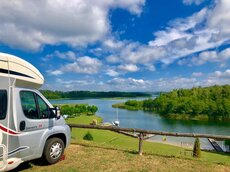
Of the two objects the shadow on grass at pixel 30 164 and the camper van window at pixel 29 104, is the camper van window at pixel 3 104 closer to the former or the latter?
the camper van window at pixel 29 104

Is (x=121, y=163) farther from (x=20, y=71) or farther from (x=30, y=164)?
(x=20, y=71)

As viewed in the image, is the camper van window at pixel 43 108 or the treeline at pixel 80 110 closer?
the camper van window at pixel 43 108

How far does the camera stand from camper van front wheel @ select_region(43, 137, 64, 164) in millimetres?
6723

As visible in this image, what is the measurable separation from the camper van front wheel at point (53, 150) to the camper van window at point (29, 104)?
3.28 ft

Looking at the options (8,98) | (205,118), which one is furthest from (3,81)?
(205,118)

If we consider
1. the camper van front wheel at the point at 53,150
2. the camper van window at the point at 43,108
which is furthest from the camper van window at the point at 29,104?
the camper van front wheel at the point at 53,150

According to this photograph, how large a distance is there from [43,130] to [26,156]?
0.81m

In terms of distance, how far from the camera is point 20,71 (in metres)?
5.79

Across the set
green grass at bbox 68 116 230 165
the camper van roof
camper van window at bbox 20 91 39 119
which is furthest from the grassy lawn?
the camper van roof

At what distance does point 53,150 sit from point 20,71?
8.42 feet

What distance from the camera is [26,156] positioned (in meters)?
5.90

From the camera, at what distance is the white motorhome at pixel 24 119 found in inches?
211

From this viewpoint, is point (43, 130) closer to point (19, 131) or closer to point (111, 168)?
point (19, 131)

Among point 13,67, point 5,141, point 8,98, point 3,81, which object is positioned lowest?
point 5,141
